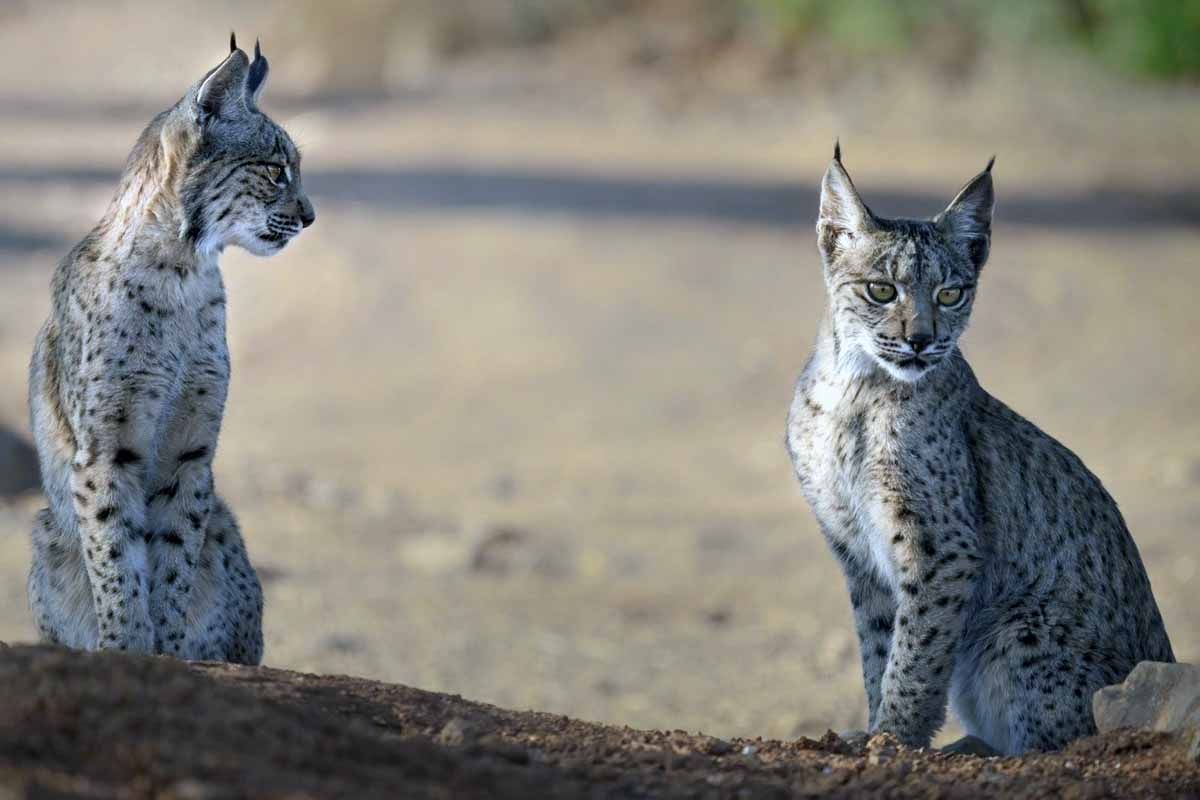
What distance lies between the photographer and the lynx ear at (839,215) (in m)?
7.28

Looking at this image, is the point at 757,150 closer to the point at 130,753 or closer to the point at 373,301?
the point at 373,301

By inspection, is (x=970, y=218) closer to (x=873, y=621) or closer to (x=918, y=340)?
(x=918, y=340)

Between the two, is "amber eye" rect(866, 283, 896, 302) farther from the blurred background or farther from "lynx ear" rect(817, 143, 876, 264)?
the blurred background

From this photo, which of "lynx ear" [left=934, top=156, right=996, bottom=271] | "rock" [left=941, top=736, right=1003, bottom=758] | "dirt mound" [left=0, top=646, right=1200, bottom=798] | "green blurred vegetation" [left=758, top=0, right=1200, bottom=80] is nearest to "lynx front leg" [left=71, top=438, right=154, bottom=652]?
"dirt mound" [left=0, top=646, right=1200, bottom=798]

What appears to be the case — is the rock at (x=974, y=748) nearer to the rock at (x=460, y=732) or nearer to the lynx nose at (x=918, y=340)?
the lynx nose at (x=918, y=340)

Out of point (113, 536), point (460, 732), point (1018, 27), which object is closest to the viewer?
point (460, 732)

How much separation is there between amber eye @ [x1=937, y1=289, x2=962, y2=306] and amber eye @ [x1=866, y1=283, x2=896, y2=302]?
192 millimetres

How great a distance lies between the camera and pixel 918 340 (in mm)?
6949

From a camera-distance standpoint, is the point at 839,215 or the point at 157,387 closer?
the point at 157,387

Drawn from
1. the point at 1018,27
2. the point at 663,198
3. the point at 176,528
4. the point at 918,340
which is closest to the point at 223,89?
the point at 176,528

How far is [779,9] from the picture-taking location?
27094mm

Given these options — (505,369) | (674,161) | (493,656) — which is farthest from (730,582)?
(674,161)

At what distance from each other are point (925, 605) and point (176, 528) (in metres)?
2.97

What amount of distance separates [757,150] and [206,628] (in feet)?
55.2
